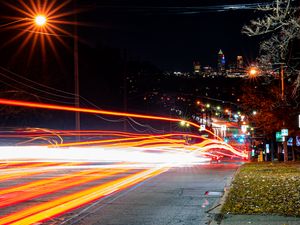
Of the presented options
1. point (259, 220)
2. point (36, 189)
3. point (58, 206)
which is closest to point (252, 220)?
point (259, 220)

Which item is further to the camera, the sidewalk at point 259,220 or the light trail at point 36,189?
the light trail at point 36,189

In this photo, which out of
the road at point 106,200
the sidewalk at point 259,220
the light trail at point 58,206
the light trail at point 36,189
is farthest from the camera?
the light trail at point 36,189

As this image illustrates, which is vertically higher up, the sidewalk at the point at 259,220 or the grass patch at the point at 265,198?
the grass patch at the point at 265,198

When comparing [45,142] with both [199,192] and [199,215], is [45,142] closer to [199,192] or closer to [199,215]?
[199,192]

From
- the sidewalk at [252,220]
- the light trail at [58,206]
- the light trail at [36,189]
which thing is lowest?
the sidewalk at [252,220]

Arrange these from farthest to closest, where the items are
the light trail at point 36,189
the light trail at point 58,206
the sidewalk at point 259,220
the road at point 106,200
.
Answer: the light trail at point 36,189 < the road at point 106,200 < the light trail at point 58,206 < the sidewalk at point 259,220

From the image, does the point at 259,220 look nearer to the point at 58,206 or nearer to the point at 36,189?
the point at 58,206

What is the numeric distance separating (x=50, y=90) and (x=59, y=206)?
29.7 meters

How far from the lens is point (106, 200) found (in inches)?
518

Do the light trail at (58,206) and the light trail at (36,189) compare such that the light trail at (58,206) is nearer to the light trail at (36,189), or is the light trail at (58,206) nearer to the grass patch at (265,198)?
the light trail at (36,189)

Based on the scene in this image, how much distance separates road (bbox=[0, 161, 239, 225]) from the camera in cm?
1012

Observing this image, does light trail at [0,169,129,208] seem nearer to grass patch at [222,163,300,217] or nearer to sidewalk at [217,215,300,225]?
grass patch at [222,163,300,217]

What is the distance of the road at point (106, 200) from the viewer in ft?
33.2

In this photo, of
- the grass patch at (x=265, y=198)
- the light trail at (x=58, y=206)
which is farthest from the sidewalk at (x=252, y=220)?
the light trail at (x=58, y=206)
